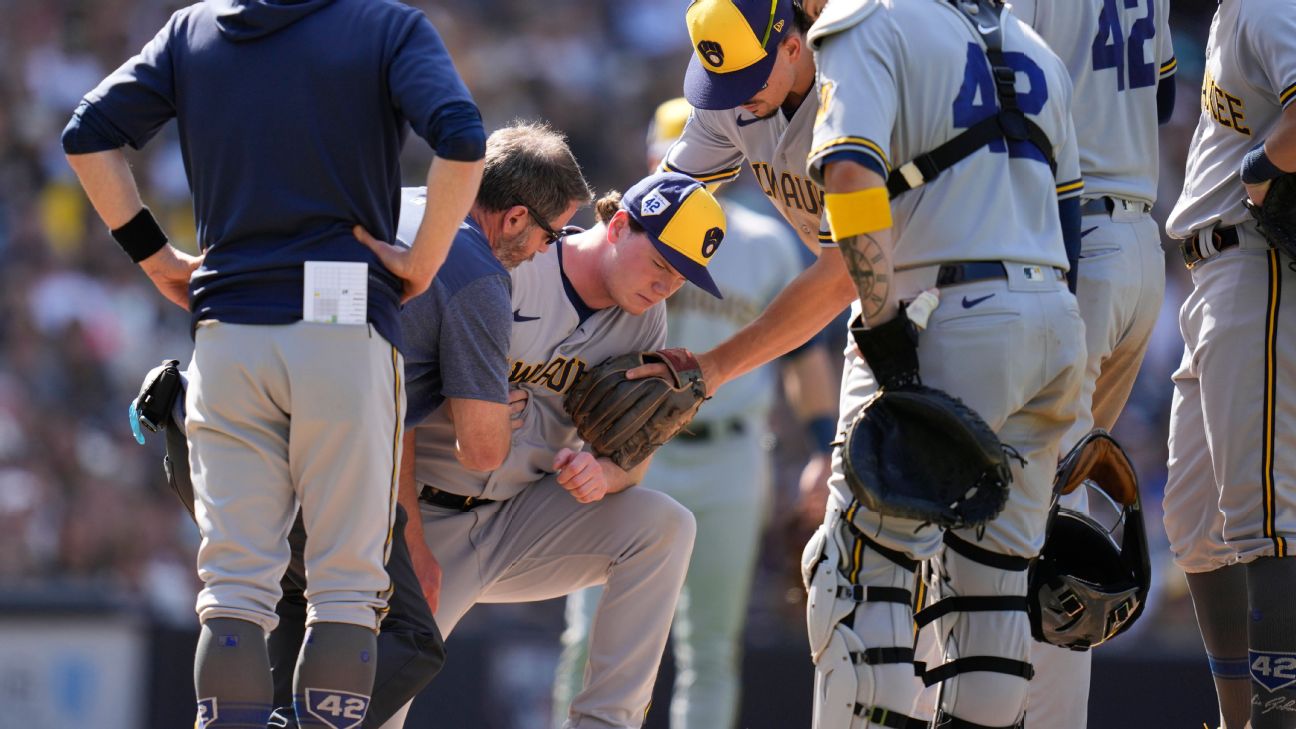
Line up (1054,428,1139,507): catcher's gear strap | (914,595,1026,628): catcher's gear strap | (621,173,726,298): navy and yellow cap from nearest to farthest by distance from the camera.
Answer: (914,595,1026,628): catcher's gear strap → (1054,428,1139,507): catcher's gear strap → (621,173,726,298): navy and yellow cap

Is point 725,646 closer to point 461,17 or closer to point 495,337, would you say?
point 495,337

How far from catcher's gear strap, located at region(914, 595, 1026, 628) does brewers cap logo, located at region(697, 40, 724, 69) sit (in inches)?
63.1

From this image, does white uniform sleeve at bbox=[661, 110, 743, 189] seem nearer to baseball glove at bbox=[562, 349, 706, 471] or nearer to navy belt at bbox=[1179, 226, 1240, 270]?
baseball glove at bbox=[562, 349, 706, 471]

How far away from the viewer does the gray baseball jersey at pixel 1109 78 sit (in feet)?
15.7

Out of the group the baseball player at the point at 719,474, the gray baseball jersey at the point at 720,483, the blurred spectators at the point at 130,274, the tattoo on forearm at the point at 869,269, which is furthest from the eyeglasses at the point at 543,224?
the blurred spectators at the point at 130,274

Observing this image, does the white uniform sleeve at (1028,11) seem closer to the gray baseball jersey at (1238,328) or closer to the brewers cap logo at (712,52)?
the gray baseball jersey at (1238,328)

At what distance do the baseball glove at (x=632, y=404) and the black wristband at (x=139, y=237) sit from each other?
4.31 ft

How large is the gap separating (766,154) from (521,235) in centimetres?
83

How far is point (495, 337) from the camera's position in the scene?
14.2 ft

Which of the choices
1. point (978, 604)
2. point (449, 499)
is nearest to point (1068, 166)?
point (978, 604)

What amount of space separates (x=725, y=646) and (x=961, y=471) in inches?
133

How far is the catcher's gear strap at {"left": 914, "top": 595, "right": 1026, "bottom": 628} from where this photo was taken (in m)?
3.89

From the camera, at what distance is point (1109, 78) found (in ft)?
15.9

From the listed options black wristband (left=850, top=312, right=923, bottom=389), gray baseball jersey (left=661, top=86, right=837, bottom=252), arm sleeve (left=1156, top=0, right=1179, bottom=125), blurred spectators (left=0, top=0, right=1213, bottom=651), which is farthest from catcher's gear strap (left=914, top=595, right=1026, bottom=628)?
blurred spectators (left=0, top=0, right=1213, bottom=651)
